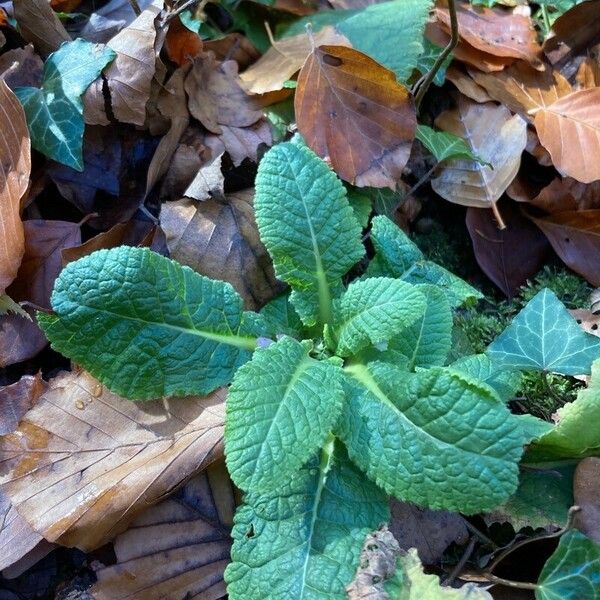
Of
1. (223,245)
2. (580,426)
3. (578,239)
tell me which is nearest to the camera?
(580,426)

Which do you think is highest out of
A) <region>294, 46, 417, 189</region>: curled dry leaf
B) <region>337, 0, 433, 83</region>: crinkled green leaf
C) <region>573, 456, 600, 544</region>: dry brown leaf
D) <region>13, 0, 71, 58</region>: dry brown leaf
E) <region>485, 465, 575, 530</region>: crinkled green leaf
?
<region>13, 0, 71, 58</region>: dry brown leaf

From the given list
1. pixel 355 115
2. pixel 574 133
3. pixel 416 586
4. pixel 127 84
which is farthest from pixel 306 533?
pixel 574 133

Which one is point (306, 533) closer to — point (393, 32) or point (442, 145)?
point (442, 145)

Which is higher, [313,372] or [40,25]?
[40,25]

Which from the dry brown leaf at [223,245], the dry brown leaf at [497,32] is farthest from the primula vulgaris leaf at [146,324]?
the dry brown leaf at [497,32]

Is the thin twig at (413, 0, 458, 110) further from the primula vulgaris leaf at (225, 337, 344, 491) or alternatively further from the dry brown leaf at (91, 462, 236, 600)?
the dry brown leaf at (91, 462, 236, 600)

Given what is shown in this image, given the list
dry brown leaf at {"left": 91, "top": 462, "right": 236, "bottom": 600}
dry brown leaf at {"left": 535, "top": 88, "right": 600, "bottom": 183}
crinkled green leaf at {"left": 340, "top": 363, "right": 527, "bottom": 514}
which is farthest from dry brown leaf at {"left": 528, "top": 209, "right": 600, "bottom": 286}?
dry brown leaf at {"left": 91, "top": 462, "right": 236, "bottom": 600}
